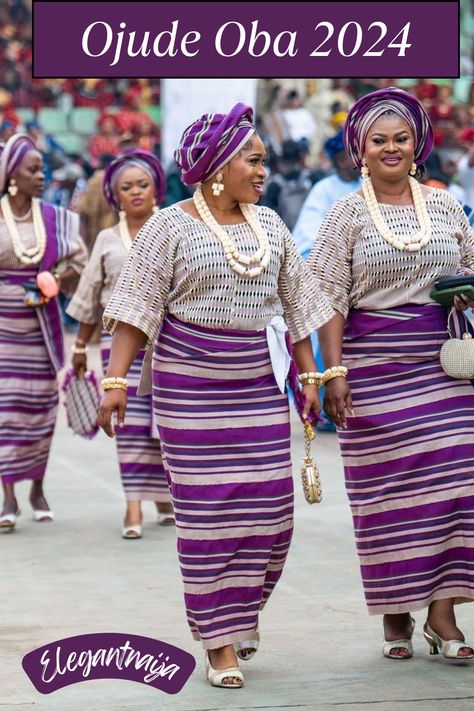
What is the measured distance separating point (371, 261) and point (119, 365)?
3.27 feet

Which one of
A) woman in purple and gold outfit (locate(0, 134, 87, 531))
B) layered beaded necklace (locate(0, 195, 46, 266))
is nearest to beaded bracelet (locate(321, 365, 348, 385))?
woman in purple and gold outfit (locate(0, 134, 87, 531))

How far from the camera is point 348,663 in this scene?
593cm

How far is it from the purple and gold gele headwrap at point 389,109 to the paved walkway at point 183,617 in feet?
5.96

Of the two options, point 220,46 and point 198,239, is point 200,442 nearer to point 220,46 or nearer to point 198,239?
point 198,239

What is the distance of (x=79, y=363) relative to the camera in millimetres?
8953

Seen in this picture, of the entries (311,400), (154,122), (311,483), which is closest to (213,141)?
(311,400)

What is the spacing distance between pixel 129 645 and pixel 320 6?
369 cm

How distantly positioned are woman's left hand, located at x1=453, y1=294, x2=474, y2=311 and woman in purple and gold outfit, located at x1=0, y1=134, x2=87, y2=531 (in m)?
3.32

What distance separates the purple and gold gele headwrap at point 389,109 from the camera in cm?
614

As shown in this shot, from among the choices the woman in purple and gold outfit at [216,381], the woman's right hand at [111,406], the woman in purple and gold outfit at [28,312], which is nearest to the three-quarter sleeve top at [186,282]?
the woman in purple and gold outfit at [216,381]

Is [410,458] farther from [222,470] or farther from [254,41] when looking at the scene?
[254,41]

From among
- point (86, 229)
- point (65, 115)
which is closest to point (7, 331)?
point (86, 229)

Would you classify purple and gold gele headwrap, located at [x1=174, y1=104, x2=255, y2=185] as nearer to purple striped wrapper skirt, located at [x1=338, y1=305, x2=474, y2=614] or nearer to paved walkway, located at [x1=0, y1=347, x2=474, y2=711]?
purple striped wrapper skirt, located at [x1=338, y1=305, x2=474, y2=614]

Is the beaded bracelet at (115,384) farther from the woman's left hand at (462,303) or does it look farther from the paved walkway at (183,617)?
the woman's left hand at (462,303)
